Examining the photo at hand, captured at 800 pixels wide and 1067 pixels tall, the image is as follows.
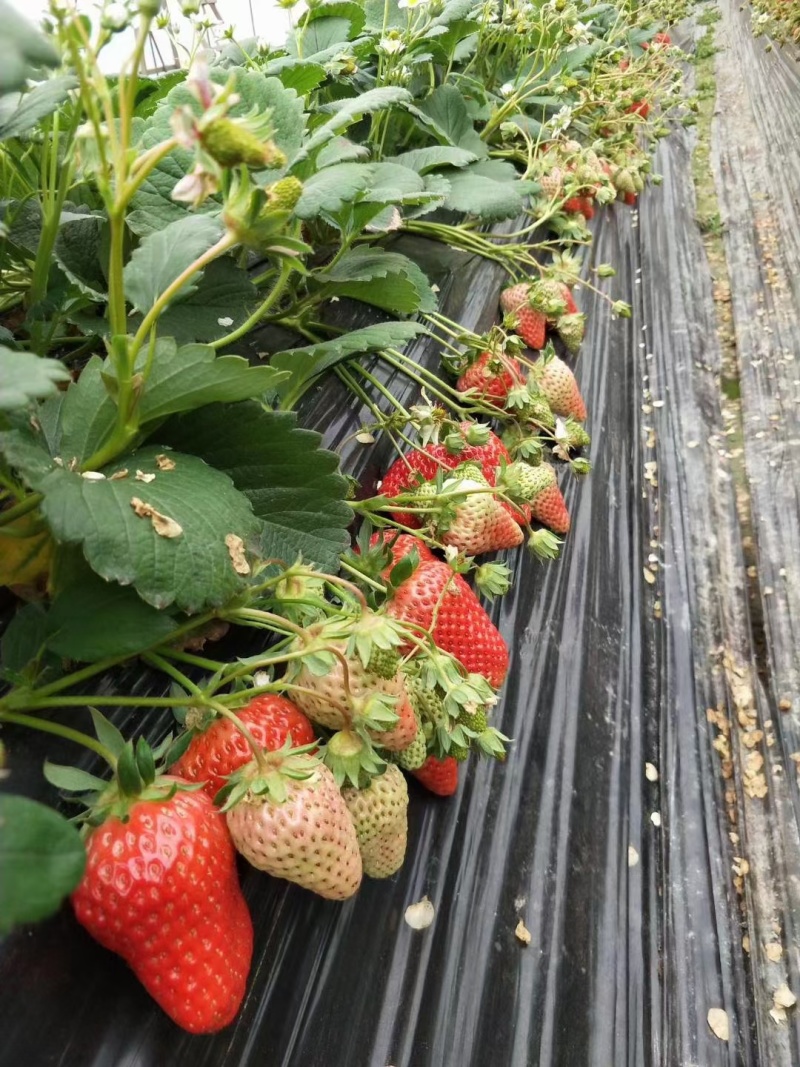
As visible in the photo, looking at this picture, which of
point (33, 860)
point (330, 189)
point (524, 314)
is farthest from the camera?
point (524, 314)

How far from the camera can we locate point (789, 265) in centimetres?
243

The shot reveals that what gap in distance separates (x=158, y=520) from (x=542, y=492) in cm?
57

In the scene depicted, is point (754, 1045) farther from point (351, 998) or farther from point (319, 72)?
point (319, 72)

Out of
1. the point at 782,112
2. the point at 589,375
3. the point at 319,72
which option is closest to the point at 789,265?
the point at 589,375

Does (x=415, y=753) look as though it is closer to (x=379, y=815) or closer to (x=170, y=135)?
(x=379, y=815)

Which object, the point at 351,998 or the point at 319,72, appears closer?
the point at 351,998

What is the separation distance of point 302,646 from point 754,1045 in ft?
2.60

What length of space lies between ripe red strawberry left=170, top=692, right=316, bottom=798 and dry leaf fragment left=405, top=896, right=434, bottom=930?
10.0 inches

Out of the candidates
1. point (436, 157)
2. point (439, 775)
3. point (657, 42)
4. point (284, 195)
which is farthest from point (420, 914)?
point (657, 42)

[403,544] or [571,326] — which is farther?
[571,326]

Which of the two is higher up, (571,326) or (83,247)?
(83,247)

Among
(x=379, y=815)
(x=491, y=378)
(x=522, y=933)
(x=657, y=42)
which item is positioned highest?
(x=657, y=42)

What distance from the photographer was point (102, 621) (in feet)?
1.51

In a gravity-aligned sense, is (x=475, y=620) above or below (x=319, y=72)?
below
